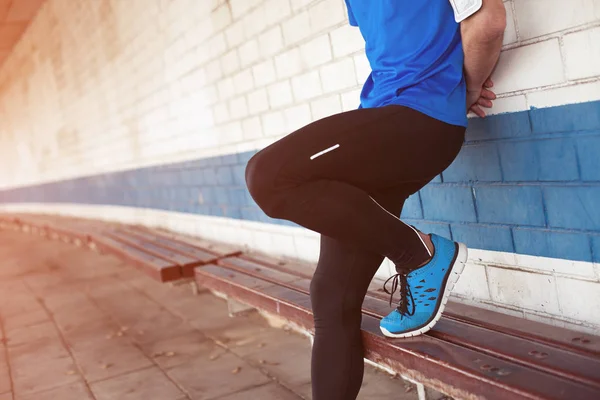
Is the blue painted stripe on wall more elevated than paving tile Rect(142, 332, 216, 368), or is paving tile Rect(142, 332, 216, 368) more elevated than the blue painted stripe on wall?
the blue painted stripe on wall

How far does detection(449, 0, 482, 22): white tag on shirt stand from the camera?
1.68 meters

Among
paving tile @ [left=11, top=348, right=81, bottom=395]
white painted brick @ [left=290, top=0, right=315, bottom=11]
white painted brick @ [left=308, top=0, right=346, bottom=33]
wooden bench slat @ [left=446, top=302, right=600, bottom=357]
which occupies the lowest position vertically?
paving tile @ [left=11, top=348, right=81, bottom=395]

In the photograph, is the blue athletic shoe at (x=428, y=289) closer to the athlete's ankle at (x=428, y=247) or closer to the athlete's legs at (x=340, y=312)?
the athlete's ankle at (x=428, y=247)

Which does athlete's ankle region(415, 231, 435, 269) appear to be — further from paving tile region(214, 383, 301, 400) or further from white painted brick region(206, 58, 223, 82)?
white painted brick region(206, 58, 223, 82)

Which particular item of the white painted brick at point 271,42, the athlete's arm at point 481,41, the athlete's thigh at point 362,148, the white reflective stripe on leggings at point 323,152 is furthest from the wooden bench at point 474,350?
the white painted brick at point 271,42

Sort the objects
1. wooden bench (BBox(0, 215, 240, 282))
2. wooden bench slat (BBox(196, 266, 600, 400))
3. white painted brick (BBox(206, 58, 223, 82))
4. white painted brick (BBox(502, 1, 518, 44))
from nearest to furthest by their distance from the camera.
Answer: wooden bench slat (BBox(196, 266, 600, 400)) < white painted brick (BBox(502, 1, 518, 44)) < wooden bench (BBox(0, 215, 240, 282)) < white painted brick (BBox(206, 58, 223, 82))

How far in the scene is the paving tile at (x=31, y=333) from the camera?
3807mm

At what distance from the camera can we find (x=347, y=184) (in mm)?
1741

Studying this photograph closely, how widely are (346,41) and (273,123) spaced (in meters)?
0.96

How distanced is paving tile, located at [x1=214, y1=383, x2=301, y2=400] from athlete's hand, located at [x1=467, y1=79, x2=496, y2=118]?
50.2 inches

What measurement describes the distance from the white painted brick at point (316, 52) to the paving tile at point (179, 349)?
1504 mm

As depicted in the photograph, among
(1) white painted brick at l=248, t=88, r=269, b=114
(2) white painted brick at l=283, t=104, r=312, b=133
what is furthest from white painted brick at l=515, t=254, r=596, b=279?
(1) white painted brick at l=248, t=88, r=269, b=114

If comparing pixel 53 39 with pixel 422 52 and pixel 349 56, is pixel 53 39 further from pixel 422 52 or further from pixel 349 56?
pixel 422 52

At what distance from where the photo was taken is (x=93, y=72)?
24.3 ft
